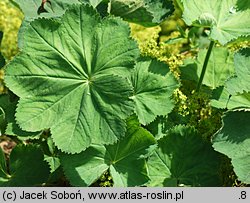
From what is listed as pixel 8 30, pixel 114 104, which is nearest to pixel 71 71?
pixel 114 104

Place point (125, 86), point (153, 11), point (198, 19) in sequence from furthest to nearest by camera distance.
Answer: point (153, 11)
point (198, 19)
point (125, 86)

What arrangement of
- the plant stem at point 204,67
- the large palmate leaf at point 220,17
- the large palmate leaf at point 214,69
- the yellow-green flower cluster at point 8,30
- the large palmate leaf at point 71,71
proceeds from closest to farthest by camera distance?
the large palmate leaf at point 71,71 → the large palmate leaf at point 220,17 → the plant stem at point 204,67 → the large palmate leaf at point 214,69 → the yellow-green flower cluster at point 8,30

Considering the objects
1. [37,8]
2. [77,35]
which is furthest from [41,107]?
[37,8]

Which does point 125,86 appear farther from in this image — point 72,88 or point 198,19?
point 198,19

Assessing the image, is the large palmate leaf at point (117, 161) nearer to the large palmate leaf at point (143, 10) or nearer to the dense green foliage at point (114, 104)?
the dense green foliage at point (114, 104)

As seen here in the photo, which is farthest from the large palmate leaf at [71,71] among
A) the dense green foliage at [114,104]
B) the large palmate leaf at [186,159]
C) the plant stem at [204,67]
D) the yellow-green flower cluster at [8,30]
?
the yellow-green flower cluster at [8,30]

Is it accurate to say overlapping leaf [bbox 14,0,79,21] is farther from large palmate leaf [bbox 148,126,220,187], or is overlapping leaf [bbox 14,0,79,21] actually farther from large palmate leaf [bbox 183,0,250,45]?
large palmate leaf [bbox 148,126,220,187]

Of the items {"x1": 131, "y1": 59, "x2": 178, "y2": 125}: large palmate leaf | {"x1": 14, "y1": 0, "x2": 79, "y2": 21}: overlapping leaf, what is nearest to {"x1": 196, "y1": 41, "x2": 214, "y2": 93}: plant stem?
{"x1": 131, "y1": 59, "x2": 178, "y2": 125}: large palmate leaf
